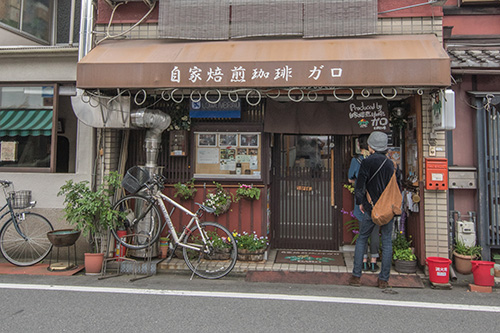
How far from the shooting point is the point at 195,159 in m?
7.16

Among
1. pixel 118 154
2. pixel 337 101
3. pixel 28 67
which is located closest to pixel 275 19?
pixel 337 101

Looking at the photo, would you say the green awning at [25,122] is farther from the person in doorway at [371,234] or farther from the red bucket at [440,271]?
the red bucket at [440,271]

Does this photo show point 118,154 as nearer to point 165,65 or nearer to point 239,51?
point 165,65

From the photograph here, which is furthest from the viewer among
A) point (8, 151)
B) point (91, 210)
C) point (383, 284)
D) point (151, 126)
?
point (8, 151)

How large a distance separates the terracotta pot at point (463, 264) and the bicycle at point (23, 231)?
719 centimetres

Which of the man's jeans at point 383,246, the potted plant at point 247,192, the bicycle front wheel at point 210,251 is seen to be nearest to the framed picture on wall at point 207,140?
the potted plant at point 247,192

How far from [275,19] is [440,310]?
5.20 m

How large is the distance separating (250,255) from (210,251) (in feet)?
2.75

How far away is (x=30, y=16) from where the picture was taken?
26.9 ft

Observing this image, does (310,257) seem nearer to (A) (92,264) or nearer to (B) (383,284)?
(B) (383,284)

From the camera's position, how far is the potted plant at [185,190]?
693 cm

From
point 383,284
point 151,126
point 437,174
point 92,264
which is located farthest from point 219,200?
point 437,174

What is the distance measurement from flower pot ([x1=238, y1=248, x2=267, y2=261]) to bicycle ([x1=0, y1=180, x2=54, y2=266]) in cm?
357

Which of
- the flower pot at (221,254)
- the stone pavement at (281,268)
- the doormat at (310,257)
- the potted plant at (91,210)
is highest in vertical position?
the potted plant at (91,210)
